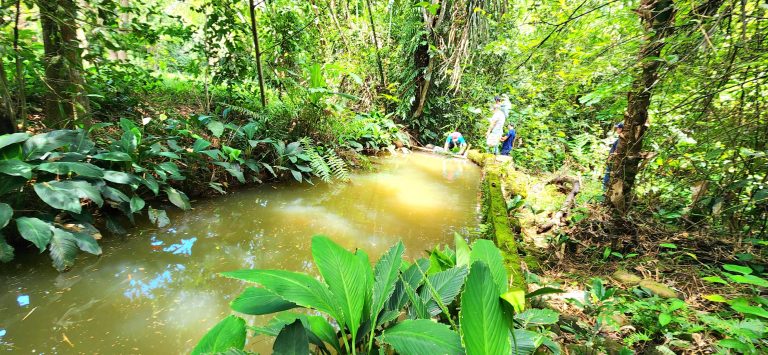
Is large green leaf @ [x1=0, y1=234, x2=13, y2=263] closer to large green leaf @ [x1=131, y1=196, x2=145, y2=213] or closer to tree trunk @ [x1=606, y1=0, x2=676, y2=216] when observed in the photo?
large green leaf @ [x1=131, y1=196, x2=145, y2=213]

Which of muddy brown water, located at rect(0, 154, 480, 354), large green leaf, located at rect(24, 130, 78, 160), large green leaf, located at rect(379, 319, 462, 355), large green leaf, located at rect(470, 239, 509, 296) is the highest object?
large green leaf, located at rect(24, 130, 78, 160)

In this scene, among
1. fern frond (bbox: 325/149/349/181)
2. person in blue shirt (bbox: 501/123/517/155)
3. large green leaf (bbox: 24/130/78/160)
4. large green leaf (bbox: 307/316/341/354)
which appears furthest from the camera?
person in blue shirt (bbox: 501/123/517/155)

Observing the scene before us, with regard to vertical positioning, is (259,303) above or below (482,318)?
below

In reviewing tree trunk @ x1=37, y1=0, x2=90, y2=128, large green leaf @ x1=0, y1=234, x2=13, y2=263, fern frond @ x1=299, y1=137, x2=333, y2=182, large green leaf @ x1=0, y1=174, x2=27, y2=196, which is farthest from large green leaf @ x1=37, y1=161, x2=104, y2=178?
fern frond @ x1=299, y1=137, x2=333, y2=182

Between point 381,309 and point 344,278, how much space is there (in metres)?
0.16

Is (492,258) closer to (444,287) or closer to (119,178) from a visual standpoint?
(444,287)

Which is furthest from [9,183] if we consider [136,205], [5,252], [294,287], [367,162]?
[367,162]

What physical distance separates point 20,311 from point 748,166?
4411mm

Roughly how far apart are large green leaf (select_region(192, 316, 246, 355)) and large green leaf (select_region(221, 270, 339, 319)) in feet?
0.41

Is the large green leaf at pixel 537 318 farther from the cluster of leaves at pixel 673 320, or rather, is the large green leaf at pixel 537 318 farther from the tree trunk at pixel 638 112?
the tree trunk at pixel 638 112

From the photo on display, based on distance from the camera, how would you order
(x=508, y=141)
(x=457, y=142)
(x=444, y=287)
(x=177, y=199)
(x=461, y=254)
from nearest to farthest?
(x=444, y=287)
(x=461, y=254)
(x=177, y=199)
(x=508, y=141)
(x=457, y=142)

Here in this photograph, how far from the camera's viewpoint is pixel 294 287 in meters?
0.91

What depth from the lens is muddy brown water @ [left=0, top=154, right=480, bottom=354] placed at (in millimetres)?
1597

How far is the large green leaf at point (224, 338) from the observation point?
860mm
